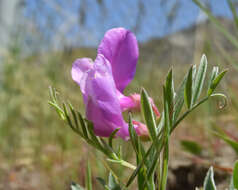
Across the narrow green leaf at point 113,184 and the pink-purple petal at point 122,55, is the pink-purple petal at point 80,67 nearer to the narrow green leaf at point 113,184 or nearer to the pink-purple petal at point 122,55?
the pink-purple petal at point 122,55

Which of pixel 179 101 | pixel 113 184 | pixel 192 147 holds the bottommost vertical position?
pixel 192 147

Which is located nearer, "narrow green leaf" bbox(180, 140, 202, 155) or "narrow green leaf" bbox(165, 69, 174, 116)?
"narrow green leaf" bbox(165, 69, 174, 116)

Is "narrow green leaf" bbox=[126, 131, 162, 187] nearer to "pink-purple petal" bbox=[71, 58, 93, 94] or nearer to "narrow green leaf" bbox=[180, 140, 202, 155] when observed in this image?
"pink-purple petal" bbox=[71, 58, 93, 94]

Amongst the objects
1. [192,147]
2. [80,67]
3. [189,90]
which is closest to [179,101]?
[189,90]

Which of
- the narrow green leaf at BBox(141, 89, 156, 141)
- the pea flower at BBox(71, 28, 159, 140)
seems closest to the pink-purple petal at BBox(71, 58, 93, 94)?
the pea flower at BBox(71, 28, 159, 140)

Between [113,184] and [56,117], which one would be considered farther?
[56,117]

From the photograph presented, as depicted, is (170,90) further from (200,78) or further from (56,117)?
(56,117)

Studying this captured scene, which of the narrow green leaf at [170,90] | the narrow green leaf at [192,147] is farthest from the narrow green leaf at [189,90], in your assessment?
the narrow green leaf at [192,147]
